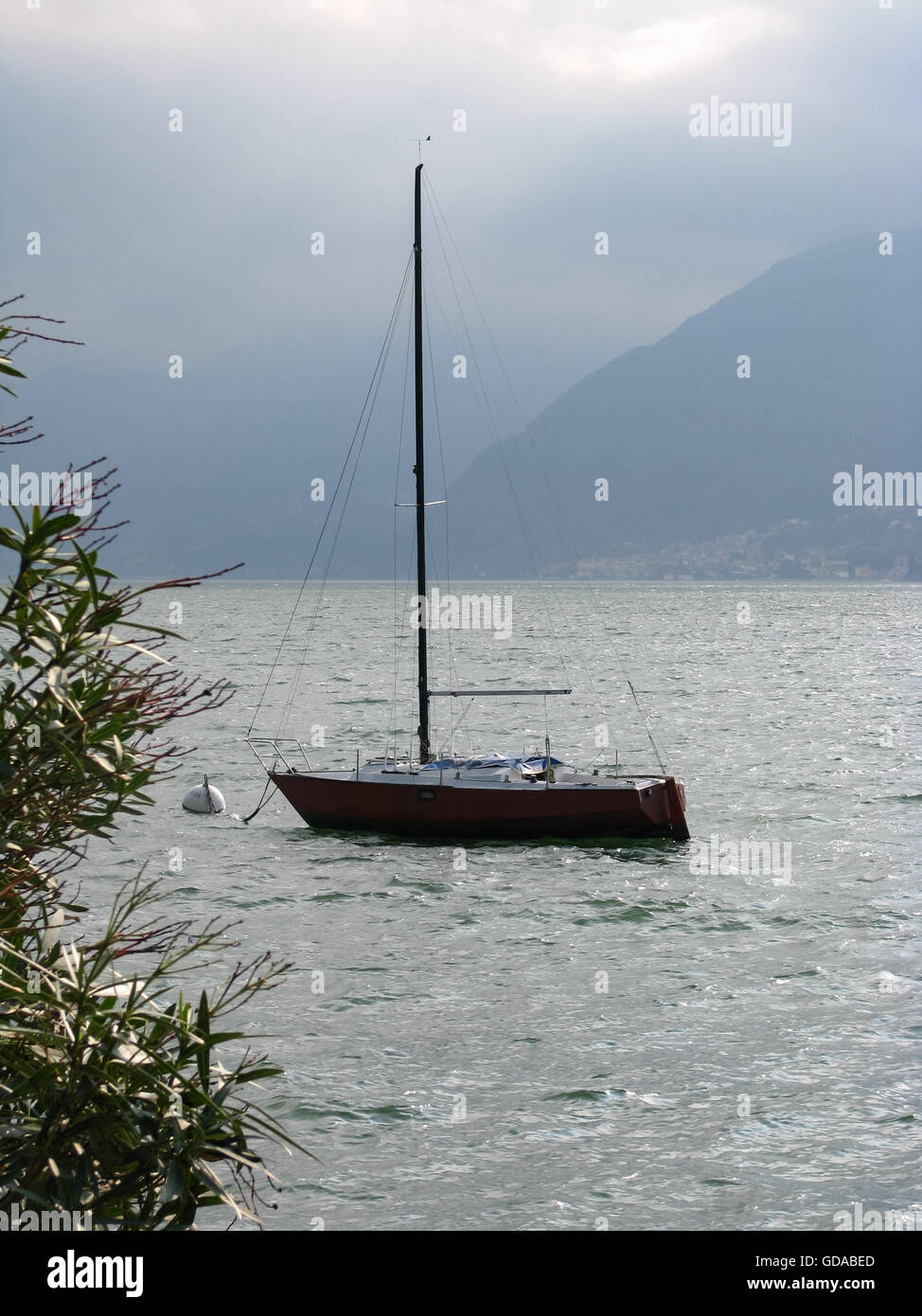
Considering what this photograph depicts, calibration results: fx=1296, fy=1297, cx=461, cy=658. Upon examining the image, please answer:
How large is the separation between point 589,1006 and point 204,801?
16860mm

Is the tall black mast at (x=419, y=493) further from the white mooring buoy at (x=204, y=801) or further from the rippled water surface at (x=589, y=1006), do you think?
the white mooring buoy at (x=204, y=801)

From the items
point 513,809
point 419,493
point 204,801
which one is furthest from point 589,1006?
point 204,801

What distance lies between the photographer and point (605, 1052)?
14.2m

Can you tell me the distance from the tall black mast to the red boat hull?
1485 millimetres

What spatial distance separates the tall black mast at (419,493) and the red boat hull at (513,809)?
1.48 meters

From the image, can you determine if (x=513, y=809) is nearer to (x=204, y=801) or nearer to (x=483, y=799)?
(x=483, y=799)

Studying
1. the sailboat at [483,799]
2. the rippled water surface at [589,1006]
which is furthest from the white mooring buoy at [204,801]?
the sailboat at [483,799]

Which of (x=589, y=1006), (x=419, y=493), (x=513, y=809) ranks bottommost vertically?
(x=589, y=1006)

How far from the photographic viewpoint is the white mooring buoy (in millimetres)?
30859

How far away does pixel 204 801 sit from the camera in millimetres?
30922

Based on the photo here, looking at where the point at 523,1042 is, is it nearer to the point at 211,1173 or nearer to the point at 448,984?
the point at 448,984

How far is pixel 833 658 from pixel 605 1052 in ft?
278

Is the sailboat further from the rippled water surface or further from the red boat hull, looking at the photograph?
the rippled water surface
